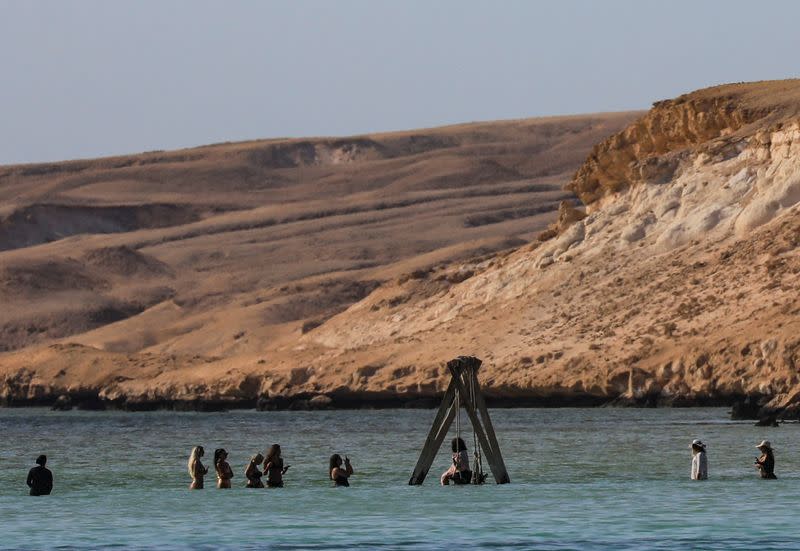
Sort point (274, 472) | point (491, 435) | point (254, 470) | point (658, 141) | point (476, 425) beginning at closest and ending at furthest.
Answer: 1. point (476, 425)
2. point (491, 435)
3. point (254, 470)
4. point (274, 472)
5. point (658, 141)

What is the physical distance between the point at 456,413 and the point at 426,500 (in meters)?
2.41

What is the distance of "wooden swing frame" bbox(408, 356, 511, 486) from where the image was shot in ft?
107

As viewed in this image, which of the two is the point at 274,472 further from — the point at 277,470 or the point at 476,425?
the point at 476,425

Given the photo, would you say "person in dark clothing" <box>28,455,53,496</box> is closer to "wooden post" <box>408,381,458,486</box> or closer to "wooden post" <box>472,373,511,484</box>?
"wooden post" <box>408,381,458,486</box>

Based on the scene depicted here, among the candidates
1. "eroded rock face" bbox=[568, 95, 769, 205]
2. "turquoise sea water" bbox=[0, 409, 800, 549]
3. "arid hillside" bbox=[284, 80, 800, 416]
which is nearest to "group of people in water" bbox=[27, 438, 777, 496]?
"turquoise sea water" bbox=[0, 409, 800, 549]

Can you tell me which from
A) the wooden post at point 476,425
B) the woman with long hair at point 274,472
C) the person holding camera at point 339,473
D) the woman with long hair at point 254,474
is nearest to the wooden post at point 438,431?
the wooden post at point 476,425

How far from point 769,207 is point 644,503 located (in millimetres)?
58339

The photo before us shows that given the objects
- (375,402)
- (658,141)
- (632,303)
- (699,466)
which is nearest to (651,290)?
(632,303)

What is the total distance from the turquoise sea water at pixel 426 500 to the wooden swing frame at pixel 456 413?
1.93 ft

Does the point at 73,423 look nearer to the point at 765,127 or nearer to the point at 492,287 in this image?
the point at 492,287

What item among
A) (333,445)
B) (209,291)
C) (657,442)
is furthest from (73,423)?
(209,291)

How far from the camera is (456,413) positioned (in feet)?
110

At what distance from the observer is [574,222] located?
329ft

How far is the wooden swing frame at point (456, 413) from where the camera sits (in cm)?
3272
